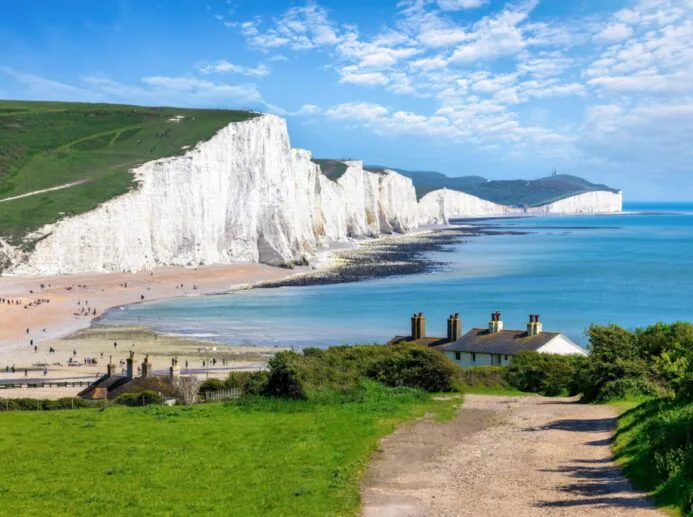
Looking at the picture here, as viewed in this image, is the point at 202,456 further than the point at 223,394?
No

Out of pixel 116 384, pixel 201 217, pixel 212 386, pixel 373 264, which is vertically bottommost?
pixel 116 384

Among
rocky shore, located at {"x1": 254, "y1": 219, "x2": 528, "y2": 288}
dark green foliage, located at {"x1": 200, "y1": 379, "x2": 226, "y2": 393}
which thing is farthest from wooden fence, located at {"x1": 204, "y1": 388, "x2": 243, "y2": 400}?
rocky shore, located at {"x1": 254, "y1": 219, "x2": 528, "y2": 288}

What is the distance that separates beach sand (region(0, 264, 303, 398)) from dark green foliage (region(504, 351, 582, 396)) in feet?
62.0

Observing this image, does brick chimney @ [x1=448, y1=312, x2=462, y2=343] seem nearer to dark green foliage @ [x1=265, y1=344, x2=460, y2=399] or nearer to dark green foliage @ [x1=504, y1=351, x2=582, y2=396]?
dark green foliage @ [x1=504, y1=351, x2=582, y2=396]

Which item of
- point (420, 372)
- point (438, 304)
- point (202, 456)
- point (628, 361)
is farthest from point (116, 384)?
point (438, 304)

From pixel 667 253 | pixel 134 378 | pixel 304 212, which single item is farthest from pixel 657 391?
pixel 667 253

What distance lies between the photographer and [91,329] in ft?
216

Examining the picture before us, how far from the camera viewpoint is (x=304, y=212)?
5896 inches

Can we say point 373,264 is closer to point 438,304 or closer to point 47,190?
point 438,304

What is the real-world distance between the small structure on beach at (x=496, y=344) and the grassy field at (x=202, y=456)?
34.9ft

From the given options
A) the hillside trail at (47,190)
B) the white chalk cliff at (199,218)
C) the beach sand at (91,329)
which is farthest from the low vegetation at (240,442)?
the hillside trail at (47,190)

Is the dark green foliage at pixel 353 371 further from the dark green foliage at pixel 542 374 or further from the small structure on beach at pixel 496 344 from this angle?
the small structure on beach at pixel 496 344

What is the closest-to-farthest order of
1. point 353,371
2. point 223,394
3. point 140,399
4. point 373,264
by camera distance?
point 353,371 → point 140,399 → point 223,394 → point 373,264

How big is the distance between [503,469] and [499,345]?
817 inches
